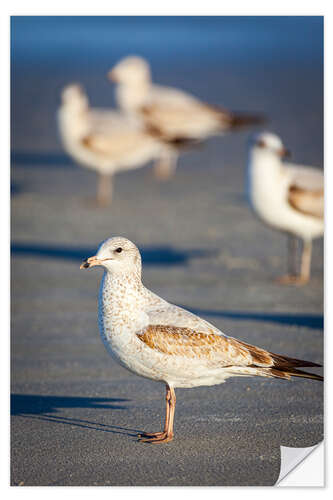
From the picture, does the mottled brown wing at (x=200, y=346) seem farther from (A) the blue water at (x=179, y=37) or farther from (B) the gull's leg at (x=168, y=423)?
(A) the blue water at (x=179, y=37)

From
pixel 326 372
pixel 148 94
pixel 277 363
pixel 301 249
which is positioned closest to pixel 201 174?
pixel 148 94

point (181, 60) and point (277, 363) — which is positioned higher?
point (181, 60)

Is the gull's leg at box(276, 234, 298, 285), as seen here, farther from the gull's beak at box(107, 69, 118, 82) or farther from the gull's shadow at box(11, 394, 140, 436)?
the gull's beak at box(107, 69, 118, 82)

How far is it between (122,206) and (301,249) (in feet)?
7.01

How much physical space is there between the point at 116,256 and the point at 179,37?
122 inches

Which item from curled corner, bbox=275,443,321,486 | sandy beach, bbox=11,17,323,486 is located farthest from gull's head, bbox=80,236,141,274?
curled corner, bbox=275,443,321,486

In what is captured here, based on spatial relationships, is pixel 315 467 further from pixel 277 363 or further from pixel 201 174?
pixel 201 174

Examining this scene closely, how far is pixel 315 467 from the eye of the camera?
4.42 metres

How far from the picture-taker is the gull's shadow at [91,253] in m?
7.37

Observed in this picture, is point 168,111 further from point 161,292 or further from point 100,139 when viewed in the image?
point 161,292

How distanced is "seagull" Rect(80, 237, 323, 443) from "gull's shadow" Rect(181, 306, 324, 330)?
1.76 meters

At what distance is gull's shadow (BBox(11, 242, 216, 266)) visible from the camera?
737 centimetres

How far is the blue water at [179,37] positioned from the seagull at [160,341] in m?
2.00
